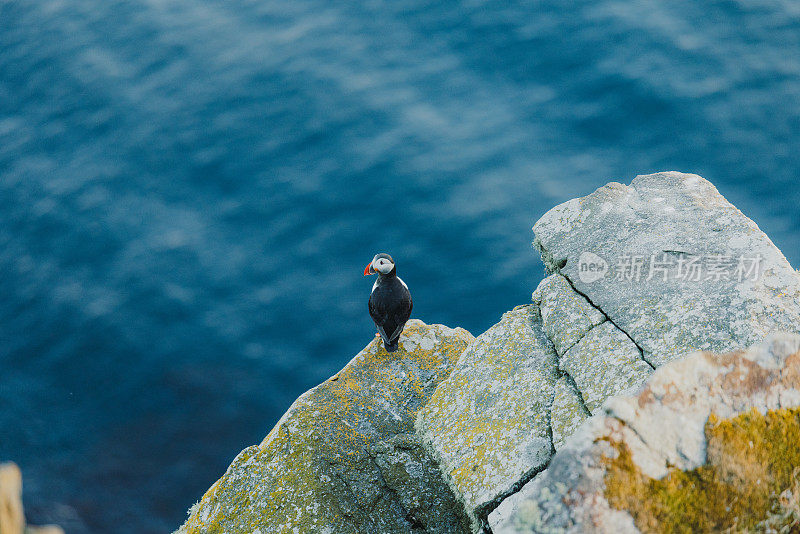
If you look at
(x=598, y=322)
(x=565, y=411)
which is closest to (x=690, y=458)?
(x=565, y=411)

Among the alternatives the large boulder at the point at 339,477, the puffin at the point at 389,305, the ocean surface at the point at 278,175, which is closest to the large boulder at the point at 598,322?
the large boulder at the point at 339,477

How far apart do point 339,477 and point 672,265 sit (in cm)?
361

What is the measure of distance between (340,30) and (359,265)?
739 cm

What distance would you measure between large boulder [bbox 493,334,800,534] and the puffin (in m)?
4.72

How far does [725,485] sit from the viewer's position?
367 centimetres

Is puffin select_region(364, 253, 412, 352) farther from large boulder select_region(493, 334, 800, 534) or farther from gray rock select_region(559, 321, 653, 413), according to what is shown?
large boulder select_region(493, 334, 800, 534)

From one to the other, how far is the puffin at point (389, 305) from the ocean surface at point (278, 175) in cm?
438

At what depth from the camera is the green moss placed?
11.7 ft

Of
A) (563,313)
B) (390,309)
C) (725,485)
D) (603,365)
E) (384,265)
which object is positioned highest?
(384,265)

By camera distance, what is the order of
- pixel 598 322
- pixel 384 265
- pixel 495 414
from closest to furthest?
1. pixel 495 414
2. pixel 598 322
3. pixel 384 265

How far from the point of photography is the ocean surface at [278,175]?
13.1m

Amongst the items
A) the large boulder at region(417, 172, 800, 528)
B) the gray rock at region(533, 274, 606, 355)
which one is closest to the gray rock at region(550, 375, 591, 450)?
the large boulder at region(417, 172, 800, 528)

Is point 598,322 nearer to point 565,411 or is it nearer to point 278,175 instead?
point 565,411

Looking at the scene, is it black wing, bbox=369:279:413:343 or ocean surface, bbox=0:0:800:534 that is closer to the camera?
black wing, bbox=369:279:413:343
